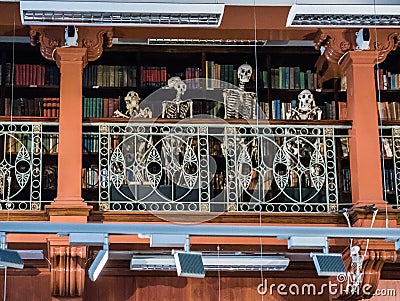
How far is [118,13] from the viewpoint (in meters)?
6.64

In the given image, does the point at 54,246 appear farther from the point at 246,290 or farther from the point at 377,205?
the point at 377,205

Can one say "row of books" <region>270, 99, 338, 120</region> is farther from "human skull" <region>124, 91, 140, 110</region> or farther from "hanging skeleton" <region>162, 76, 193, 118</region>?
"human skull" <region>124, 91, 140, 110</region>

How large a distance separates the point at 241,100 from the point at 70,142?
1851mm

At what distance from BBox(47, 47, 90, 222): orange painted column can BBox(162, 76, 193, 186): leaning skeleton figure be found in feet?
2.34

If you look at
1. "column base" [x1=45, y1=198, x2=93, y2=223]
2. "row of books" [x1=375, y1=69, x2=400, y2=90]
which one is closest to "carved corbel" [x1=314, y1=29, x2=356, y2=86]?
"row of books" [x1=375, y1=69, x2=400, y2=90]

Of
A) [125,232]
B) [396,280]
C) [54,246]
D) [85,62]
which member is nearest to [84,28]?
[85,62]

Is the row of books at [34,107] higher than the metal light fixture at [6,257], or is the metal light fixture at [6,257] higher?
the row of books at [34,107]

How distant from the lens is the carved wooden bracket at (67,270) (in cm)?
676

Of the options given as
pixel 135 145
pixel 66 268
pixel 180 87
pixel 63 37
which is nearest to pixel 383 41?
pixel 180 87

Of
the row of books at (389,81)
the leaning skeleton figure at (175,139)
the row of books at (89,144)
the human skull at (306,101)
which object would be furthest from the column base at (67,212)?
the row of books at (389,81)

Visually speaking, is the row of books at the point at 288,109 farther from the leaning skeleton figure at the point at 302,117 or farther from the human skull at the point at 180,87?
the human skull at the point at 180,87

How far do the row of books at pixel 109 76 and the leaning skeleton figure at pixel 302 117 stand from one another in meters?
1.40

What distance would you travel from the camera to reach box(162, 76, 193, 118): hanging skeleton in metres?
8.09

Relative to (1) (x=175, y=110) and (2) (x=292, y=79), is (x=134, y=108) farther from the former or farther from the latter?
(2) (x=292, y=79)
